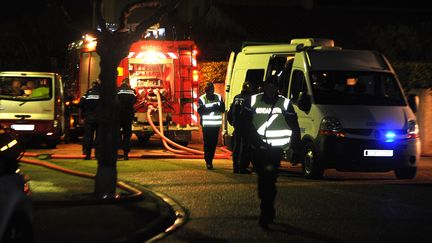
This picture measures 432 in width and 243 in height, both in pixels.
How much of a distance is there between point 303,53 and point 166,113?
20.7 ft

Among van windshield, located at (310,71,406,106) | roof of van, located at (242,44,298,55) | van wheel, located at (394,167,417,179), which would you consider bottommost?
van wheel, located at (394,167,417,179)

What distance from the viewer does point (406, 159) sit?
13938 mm

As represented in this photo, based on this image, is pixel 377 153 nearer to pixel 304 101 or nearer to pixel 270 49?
pixel 304 101

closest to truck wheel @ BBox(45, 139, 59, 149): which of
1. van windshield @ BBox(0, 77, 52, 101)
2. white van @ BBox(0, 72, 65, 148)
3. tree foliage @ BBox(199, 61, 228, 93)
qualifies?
white van @ BBox(0, 72, 65, 148)

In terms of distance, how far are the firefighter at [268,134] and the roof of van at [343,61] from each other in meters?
4.44

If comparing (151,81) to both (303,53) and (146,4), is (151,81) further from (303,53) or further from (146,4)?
(146,4)

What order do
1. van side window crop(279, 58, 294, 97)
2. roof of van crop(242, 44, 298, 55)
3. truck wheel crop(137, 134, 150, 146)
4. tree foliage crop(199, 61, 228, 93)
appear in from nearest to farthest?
van side window crop(279, 58, 294, 97)
roof of van crop(242, 44, 298, 55)
truck wheel crop(137, 134, 150, 146)
tree foliage crop(199, 61, 228, 93)

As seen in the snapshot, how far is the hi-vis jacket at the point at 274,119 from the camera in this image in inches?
398

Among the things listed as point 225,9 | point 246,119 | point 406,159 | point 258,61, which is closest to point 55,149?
point 258,61

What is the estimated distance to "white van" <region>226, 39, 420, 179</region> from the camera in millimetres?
13641

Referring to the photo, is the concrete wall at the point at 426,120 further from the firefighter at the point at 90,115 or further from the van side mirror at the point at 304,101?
the firefighter at the point at 90,115

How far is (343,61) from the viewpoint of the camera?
1482 centimetres

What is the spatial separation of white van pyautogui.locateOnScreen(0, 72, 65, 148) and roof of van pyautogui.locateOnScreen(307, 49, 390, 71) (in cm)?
791

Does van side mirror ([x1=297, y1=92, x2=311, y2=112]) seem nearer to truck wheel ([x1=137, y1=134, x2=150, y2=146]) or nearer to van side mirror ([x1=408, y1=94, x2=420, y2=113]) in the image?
van side mirror ([x1=408, y1=94, x2=420, y2=113])
